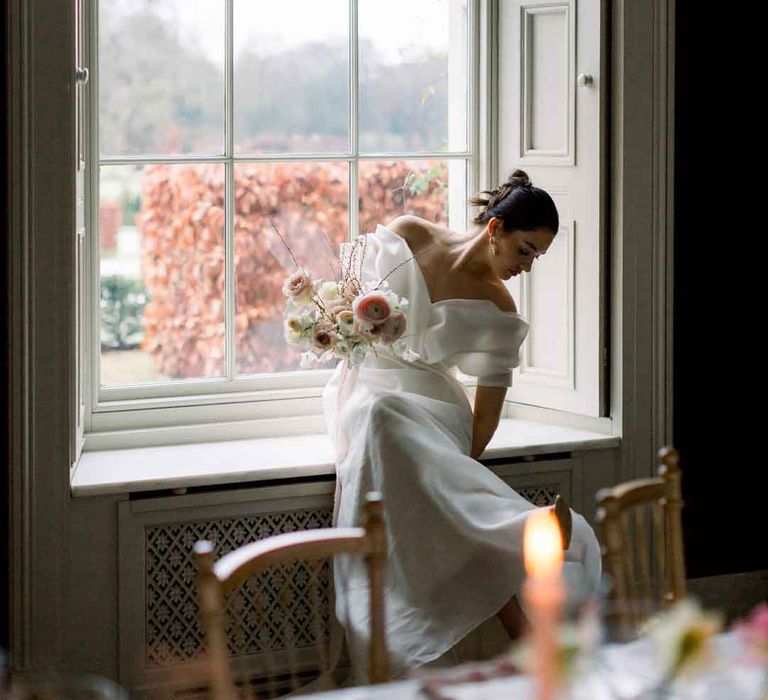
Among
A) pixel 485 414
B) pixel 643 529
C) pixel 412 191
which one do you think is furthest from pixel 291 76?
pixel 643 529

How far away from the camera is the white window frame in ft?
12.8

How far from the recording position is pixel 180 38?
A: 399 cm

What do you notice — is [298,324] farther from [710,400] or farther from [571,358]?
[710,400]

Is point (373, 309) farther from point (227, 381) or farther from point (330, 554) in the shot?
point (330, 554)

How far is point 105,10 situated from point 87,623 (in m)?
1.74

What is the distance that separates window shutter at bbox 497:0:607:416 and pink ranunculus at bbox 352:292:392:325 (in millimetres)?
880

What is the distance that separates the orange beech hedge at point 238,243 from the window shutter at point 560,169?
0.45m

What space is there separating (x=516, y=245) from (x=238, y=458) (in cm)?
98

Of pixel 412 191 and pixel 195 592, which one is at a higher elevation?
pixel 412 191

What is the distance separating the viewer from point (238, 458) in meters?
3.80

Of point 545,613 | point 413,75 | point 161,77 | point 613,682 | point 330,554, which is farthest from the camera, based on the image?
point 413,75

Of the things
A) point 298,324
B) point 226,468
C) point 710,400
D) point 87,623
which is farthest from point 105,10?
point 710,400

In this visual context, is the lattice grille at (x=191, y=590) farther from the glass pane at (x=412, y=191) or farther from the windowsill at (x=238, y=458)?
the glass pane at (x=412, y=191)

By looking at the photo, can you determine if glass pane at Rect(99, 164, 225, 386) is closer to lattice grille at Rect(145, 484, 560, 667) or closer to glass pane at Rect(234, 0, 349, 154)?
glass pane at Rect(234, 0, 349, 154)
